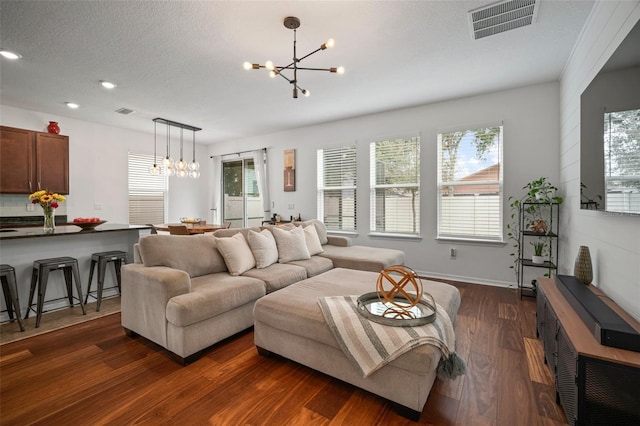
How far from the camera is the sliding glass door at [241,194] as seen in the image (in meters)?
6.92

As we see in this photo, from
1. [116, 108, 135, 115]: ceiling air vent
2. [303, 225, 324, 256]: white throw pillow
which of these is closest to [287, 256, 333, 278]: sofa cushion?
[303, 225, 324, 256]: white throw pillow

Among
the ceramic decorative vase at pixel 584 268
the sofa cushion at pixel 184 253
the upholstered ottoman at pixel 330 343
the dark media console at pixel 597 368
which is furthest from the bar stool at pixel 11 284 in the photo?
the ceramic decorative vase at pixel 584 268

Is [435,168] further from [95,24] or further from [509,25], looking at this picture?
[95,24]

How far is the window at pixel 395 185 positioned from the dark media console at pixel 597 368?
124 inches

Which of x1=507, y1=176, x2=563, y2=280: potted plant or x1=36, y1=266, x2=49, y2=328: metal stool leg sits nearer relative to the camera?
x1=36, y1=266, x2=49, y2=328: metal stool leg

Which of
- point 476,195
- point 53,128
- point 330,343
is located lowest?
point 330,343

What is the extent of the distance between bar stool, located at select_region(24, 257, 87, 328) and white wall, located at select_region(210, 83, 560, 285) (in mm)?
3778

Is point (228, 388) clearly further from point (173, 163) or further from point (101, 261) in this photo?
point (173, 163)

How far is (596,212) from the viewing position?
2.14 metres

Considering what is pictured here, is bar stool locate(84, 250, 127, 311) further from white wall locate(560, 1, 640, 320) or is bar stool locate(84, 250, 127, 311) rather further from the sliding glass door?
white wall locate(560, 1, 640, 320)

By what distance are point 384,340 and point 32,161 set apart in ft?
19.4

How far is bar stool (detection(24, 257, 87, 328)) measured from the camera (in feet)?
8.98

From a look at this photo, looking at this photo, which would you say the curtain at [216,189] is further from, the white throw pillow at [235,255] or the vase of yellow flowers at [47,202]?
the white throw pillow at [235,255]

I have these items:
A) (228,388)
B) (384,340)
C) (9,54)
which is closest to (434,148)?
(384,340)
